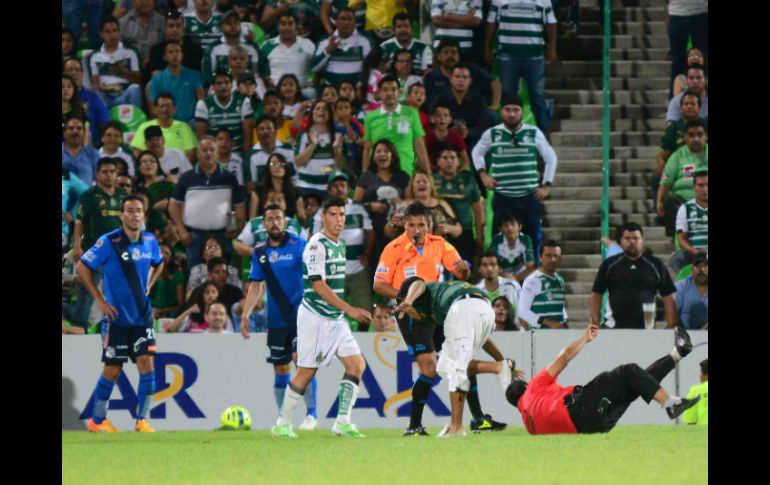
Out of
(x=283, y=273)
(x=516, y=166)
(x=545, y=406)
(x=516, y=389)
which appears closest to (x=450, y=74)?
(x=516, y=166)

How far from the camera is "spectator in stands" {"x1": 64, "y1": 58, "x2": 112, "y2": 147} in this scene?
20.0 meters

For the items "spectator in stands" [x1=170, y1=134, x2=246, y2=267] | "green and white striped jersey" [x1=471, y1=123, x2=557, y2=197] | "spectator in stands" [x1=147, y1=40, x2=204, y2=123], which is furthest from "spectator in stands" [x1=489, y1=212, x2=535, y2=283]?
"spectator in stands" [x1=147, y1=40, x2=204, y2=123]

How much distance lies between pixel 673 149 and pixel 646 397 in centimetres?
767

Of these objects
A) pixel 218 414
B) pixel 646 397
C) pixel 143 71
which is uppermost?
pixel 143 71

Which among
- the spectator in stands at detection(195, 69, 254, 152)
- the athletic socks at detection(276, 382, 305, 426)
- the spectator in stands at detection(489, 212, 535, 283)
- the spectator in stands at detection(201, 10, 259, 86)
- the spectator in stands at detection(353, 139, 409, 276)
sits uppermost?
the spectator in stands at detection(201, 10, 259, 86)

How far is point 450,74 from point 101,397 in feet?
22.8

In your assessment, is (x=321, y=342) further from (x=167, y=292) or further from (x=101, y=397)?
(x=167, y=292)

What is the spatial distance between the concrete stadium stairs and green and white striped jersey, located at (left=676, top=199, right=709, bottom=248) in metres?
1.43

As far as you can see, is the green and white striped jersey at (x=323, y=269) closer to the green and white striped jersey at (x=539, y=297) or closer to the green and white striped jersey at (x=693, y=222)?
the green and white striped jersey at (x=539, y=297)

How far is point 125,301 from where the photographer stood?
15.4 m

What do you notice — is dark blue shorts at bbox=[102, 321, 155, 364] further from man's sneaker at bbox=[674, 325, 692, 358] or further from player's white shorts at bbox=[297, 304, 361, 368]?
man's sneaker at bbox=[674, 325, 692, 358]
